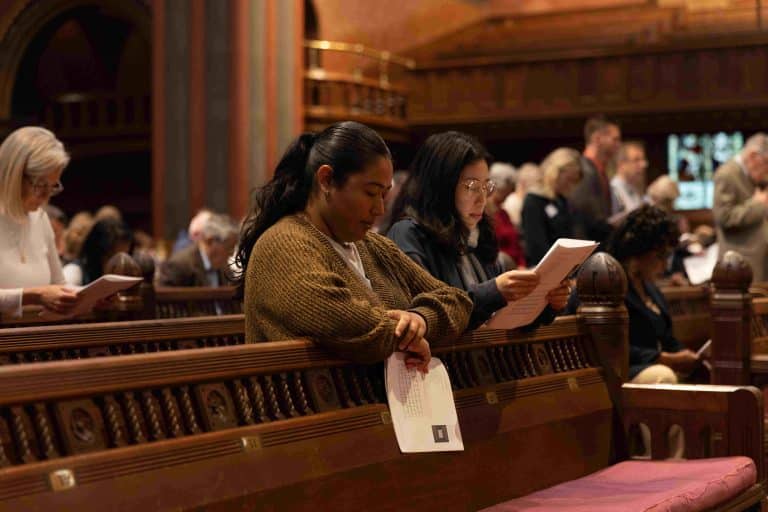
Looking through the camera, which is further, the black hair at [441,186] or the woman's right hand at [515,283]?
the black hair at [441,186]

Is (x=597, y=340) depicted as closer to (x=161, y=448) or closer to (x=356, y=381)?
(x=356, y=381)

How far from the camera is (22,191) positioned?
449 centimetres

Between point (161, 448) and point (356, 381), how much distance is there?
26.5 inches

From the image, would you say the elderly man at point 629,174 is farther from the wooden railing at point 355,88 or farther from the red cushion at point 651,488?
the wooden railing at point 355,88

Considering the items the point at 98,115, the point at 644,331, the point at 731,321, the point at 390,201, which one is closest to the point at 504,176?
the point at 390,201

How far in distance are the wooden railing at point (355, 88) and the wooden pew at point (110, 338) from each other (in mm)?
10346

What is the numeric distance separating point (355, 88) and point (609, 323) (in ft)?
37.9

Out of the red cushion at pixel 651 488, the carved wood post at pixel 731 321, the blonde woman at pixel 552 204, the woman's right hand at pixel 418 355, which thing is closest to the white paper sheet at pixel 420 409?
the woman's right hand at pixel 418 355

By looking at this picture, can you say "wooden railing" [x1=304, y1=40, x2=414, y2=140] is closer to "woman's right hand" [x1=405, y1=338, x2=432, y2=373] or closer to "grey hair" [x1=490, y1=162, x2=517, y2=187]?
"grey hair" [x1=490, y1=162, x2=517, y2=187]

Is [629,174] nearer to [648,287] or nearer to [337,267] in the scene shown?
[648,287]

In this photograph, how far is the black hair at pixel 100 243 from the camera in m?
6.29

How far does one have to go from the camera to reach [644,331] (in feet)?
16.4

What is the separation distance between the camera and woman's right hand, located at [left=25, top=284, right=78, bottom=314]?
13.3 ft

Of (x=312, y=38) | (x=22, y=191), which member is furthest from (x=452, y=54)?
(x=22, y=191)
